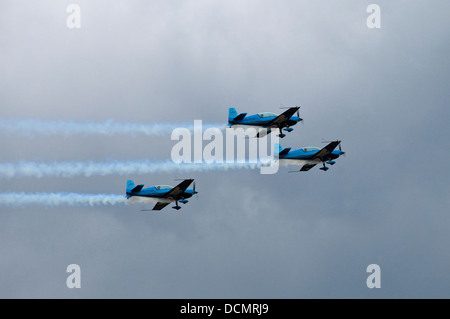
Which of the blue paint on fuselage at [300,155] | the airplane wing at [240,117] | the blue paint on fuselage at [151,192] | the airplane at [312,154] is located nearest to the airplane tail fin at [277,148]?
the airplane at [312,154]

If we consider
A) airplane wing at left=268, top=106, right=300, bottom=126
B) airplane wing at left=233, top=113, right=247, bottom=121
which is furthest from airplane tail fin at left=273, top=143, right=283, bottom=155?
airplane wing at left=233, top=113, right=247, bottom=121

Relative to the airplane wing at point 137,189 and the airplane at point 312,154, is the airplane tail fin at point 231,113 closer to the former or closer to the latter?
the airplane at point 312,154

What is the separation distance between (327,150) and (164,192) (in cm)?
1703

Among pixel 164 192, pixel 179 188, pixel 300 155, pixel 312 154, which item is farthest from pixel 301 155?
pixel 164 192

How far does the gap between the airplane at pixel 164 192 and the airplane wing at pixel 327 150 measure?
1337cm

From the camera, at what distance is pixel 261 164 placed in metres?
111

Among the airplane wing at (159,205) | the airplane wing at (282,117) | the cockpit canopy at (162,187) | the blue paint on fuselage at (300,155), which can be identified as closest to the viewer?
the cockpit canopy at (162,187)

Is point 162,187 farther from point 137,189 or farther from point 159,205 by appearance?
point 159,205

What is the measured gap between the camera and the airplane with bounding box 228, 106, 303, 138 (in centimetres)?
10950

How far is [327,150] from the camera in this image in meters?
111

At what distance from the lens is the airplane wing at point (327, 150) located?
110 m

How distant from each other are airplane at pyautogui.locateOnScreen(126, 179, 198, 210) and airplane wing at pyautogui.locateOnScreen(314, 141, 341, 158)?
13.4 m

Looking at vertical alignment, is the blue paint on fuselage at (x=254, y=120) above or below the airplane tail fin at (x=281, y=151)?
above
